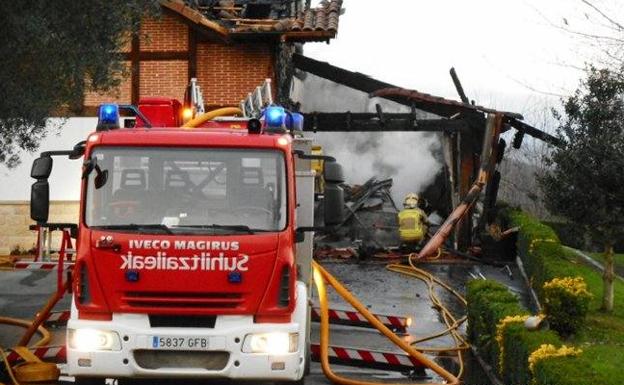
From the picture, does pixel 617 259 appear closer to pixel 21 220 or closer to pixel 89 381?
pixel 21 220

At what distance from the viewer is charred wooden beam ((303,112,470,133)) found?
82.8 ft

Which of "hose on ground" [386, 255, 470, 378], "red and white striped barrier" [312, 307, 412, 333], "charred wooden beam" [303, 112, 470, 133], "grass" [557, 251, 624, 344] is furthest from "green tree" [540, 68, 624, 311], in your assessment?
"charred wooden beam" [303, 112, 470, 133]

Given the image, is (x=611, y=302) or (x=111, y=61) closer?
(x=111, y=61)

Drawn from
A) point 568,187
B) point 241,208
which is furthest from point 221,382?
point 568,187

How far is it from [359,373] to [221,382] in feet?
12.7

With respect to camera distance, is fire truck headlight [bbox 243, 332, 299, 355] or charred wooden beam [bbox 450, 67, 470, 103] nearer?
fire truck headlight [bbox 243, 332, 299, 355]

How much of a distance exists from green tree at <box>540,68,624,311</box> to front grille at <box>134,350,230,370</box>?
9559 millimetres

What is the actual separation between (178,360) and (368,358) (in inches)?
150

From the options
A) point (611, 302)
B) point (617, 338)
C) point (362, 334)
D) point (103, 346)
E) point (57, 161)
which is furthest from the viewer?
point (57, 161)

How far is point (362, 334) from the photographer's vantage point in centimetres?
1577

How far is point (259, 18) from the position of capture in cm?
2484

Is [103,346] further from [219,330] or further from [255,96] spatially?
[255,96]

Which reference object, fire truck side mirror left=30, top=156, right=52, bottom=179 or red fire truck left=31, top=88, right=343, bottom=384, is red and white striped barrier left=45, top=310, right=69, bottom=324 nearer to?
red fire truck left=31, top=88, right=343, bottom=384

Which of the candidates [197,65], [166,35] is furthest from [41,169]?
[166,35]
